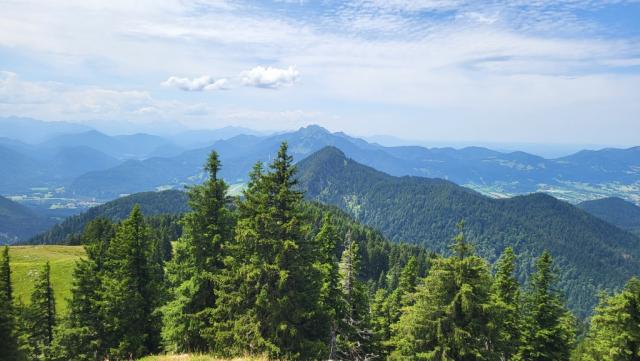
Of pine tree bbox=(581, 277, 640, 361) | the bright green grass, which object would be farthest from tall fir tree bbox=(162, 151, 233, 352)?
the bright green grass

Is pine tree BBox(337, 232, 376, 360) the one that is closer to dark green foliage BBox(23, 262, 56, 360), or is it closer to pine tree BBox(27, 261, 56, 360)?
dark green foliage BBox(23, 262, 56, 360)

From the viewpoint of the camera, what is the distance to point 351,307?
3259 cm

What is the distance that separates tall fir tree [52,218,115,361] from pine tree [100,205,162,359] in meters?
1.05

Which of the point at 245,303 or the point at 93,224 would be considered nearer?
the point at 245,303

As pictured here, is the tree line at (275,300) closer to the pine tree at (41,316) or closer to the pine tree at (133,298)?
→ the pine tree at (133,298)

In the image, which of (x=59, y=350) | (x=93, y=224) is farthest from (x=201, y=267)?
(x=93, y=224)

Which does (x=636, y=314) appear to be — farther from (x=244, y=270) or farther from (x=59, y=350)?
(x=59, y=350)

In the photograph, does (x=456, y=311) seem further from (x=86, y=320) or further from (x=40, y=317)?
(x=40, y=317)

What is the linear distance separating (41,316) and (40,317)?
12 cm

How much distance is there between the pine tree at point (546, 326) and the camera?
106 ft

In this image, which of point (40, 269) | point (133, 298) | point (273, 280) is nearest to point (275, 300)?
point (273, 280)

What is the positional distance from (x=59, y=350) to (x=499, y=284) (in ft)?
125

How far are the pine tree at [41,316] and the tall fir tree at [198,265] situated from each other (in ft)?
73.7

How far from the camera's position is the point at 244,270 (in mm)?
21641
